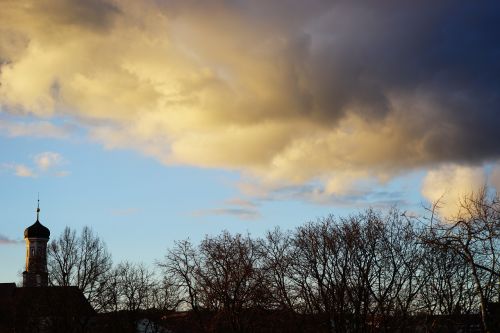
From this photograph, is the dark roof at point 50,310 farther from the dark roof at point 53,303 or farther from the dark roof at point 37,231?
the dark roof at point 37,231

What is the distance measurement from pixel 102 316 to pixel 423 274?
33.8 meters

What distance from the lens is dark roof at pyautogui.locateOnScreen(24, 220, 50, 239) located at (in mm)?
117188

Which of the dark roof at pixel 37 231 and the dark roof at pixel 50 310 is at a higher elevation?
the dark roof at pixel 37 231

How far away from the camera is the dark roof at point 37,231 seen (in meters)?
117

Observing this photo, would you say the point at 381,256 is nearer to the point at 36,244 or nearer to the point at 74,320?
the point at 74,320

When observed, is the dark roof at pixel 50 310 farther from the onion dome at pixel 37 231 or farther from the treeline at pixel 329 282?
the onion dome at pixel 37 231

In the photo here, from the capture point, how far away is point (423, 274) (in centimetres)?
5262

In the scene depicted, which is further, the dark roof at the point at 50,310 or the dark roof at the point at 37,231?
the dark roof at the point at 37,231

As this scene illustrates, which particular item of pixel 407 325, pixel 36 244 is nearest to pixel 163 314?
pixel 407 325

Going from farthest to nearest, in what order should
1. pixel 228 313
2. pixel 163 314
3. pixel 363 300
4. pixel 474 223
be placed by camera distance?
pixel 163 314
pixel 228 313
pixel 363 300
pixel 474 223

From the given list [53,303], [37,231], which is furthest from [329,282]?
[37,231]

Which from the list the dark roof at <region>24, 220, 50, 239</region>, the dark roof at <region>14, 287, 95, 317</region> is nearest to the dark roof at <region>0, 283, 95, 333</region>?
the dark roof at <region>14, 287, 95, 317</region>

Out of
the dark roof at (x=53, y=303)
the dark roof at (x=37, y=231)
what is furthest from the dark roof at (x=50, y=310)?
the dark roof at (x=37, y=231)

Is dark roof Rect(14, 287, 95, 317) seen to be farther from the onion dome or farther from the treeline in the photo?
the onion dome
